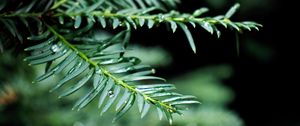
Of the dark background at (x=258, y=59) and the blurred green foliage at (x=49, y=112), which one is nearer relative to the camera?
the blurred green foliage at (x=49, y=112)

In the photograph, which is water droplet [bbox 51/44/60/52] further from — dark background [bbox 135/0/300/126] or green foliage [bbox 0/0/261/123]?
dark background [bbox 135/0/300/126]

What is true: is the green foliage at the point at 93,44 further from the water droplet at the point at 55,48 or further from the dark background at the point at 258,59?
A: the dark background at the point at 258,59

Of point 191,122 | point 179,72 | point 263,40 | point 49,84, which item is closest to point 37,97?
point 49,84

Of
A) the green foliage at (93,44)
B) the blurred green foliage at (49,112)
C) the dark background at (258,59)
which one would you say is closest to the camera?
the green foliage at (93,44)

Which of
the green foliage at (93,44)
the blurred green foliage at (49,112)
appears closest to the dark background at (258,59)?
the blurred green foliage at (49,112)

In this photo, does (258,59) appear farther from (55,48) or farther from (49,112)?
(55,48)

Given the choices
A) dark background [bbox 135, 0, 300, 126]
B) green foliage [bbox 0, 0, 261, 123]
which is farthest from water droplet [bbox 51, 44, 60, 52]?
dark background [bbox 135, 0, 300, 126]

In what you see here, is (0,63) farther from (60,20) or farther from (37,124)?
(60,20)
